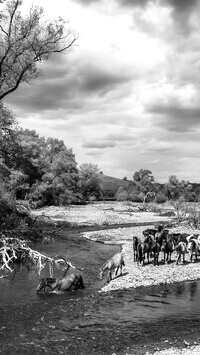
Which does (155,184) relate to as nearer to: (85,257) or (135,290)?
(85,257)

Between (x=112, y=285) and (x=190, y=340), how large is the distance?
8540 millimetres

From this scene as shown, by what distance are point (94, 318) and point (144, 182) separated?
418ft

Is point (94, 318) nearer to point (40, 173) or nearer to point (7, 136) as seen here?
point (7, 136)

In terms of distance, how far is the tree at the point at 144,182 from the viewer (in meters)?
136

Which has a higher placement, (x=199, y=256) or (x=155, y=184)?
(x=155, y=184)

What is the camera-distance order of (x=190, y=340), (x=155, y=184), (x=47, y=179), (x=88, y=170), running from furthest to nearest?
(x=155, y=184), (x=88, y=170), (x=47, y=179), (x=190, y=340)

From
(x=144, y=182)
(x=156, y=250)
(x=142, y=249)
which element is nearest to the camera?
(x=156, y=250)

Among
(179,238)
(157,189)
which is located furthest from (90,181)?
(179,238)

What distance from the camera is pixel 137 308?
18188mm

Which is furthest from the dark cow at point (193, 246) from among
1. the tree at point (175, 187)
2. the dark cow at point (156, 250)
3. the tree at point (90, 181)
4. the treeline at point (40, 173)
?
the tree at point (175, 187)

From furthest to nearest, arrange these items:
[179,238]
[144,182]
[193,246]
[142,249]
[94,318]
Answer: [144,182], [179,238], [193,246], [142,249], [94,318]

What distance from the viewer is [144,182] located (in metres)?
143

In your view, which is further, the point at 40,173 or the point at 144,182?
the point at 144,182

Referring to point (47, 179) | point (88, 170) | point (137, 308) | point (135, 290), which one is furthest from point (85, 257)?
point (88, 170)
